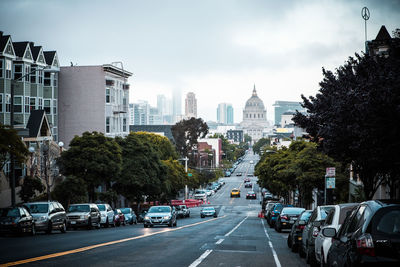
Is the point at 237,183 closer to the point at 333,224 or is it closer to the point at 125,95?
the point at 125,95

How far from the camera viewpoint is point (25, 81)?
5931 cm

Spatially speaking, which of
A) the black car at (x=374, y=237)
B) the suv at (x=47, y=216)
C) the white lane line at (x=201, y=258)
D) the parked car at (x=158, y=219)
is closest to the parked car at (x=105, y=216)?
the parked car at (x=158, y=219)

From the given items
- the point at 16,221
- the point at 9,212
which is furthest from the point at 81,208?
the point at 16,221

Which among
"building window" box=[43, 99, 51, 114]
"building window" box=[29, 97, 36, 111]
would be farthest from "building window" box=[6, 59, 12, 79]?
"building window" box=[43, 99, 51, 114]

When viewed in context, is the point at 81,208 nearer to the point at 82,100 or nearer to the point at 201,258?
the point at 201,258

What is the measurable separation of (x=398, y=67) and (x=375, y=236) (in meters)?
10.5

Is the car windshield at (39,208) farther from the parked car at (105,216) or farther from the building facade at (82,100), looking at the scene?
the building facade at (82,100)

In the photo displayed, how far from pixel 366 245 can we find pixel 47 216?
23.6 meters

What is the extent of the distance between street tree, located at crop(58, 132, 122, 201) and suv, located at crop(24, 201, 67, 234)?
1685cm

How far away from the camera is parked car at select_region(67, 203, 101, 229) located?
3569 centimetres

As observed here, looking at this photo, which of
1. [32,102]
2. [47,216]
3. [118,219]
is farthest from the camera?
[32,102]

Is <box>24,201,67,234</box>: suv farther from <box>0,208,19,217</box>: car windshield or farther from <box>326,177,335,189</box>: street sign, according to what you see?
<box>326,177,335,189</box>: street sign

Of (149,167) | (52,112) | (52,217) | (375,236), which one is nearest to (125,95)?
(52,112)

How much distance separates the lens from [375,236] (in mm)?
8180
